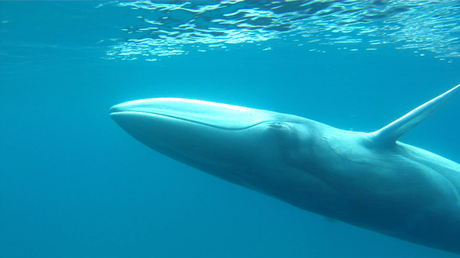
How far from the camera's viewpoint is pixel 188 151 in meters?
3.54

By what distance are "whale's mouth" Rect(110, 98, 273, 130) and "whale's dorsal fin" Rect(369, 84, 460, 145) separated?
1.39 meters

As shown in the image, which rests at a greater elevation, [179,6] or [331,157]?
[179,6]

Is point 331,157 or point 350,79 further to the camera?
→ point 350,79

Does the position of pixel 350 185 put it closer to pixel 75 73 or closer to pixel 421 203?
pixel 421 203

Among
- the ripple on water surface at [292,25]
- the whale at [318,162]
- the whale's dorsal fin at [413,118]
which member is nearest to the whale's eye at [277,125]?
the whale at [318,162]

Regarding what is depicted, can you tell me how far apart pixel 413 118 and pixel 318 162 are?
1.16 m

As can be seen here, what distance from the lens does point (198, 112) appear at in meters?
3.69

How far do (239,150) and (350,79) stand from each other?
54.7 meters

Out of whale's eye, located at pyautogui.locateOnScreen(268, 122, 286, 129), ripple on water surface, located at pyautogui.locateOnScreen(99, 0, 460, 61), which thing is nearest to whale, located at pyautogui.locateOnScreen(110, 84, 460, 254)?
whale's eye, located at pyautogui.locateOnScreen(268, 122, 286, 129)

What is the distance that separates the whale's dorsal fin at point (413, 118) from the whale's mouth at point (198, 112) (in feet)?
4.57

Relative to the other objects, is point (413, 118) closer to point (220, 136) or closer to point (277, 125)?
point (277, 125)

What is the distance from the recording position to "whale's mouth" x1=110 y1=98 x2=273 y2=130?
140 inches

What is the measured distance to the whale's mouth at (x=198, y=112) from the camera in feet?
11.7

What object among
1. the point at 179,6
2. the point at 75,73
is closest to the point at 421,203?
the point at 179,6
